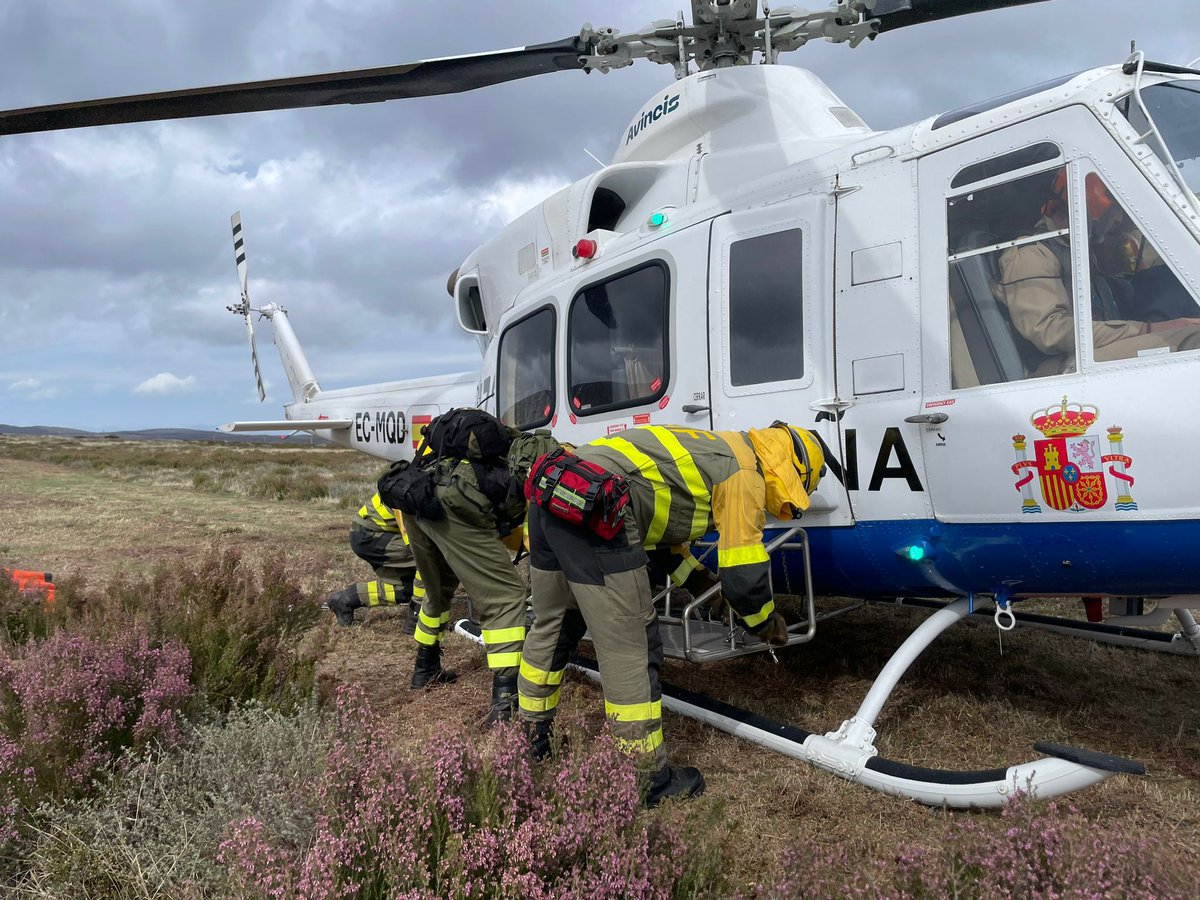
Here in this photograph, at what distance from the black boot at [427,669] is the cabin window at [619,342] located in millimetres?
1853

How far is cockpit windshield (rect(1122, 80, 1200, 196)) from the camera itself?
3143mm

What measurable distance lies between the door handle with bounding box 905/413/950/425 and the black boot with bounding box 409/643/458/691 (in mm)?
3237

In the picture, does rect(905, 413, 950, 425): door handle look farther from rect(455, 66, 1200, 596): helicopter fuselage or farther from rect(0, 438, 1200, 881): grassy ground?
rect(0, 438, 1200, 881): grassy ground

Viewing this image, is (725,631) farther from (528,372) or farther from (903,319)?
(528,372)

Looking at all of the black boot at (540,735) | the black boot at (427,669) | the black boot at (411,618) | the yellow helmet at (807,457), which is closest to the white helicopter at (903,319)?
the yellow helmet at (807,457)

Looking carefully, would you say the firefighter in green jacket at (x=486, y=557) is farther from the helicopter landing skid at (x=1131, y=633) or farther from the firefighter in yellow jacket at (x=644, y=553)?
the helicopter landing skid at (x=1131, y=633)

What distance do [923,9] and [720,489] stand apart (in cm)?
340

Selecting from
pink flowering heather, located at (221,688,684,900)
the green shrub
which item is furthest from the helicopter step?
the green shrub

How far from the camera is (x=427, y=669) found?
5090mm

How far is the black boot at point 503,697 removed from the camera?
409 cm

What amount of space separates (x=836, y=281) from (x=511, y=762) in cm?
275

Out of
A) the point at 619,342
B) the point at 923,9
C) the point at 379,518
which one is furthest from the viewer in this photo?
the point at 379,518

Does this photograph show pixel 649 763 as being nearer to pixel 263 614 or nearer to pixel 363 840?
pixel 363 840

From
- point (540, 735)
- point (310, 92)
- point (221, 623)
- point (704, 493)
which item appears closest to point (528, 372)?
point (310, 92)
